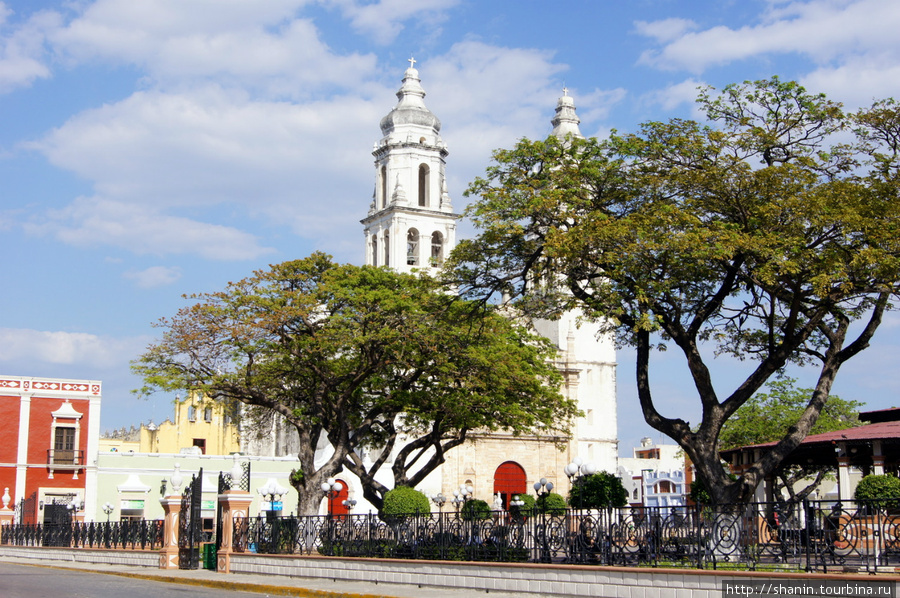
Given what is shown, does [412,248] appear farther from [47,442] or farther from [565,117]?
[47,442]

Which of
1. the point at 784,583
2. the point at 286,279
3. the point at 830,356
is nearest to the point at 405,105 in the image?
the point at 286,279

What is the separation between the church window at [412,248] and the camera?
59375mm

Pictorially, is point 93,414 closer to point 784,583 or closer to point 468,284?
point 468,284

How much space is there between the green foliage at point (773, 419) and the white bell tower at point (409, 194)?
66.5 ft

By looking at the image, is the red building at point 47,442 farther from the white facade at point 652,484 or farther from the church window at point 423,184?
the white facade at point 652,484

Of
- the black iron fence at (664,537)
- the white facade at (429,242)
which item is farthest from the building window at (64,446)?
the black iron fence at (664,537)

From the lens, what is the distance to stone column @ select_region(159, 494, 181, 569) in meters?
25.0

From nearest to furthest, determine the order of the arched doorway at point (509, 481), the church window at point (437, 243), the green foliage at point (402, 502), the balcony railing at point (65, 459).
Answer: the green foliage at point (402, 502) → the balcony railing at point (65, 459) → the arched doorway at point (509, 481) → the church window at point (437, 243)

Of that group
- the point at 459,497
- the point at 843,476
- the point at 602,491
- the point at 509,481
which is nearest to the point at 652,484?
the point at 509,481

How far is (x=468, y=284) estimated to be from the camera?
2159 centimetres

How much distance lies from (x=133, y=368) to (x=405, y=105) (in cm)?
3560

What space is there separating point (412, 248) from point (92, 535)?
109ft

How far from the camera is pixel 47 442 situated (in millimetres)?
43219

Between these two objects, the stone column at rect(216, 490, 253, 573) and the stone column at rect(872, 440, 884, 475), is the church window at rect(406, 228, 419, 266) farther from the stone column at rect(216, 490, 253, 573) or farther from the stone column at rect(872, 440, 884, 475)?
the stone column at rect(872, 440, 884, 475)
